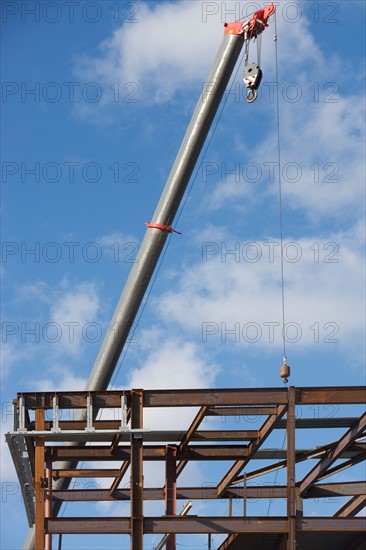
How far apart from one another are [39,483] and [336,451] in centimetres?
862

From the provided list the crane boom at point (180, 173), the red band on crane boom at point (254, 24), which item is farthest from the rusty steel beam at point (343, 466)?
the red band on crane boom at point (254, 24)

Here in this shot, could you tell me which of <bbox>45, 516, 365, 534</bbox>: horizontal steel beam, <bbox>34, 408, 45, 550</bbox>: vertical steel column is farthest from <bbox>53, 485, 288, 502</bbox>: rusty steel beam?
<bbox>34, 408, 45, 550</bbox>: vertical steel column

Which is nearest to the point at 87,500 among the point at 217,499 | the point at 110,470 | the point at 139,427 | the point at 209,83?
the point at 110,470

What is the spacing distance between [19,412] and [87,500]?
32.7 feet

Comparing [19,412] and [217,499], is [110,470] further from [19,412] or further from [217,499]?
[19,412]

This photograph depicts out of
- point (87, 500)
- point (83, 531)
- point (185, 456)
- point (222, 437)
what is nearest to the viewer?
point (83, 531)

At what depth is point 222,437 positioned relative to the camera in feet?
124

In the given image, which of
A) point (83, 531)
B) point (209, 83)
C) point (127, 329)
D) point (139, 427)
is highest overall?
point (209, 83)

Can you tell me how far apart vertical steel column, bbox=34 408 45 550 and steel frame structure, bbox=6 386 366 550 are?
28 millimetres

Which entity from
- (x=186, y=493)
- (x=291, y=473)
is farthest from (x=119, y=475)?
(x=291, y=473)

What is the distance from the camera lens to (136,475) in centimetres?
3291

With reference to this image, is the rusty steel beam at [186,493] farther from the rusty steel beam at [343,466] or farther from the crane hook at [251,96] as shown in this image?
the crane hook at [251,96]

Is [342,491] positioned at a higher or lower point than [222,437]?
lower

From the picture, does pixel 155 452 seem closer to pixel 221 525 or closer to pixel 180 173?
pixel 221 525
